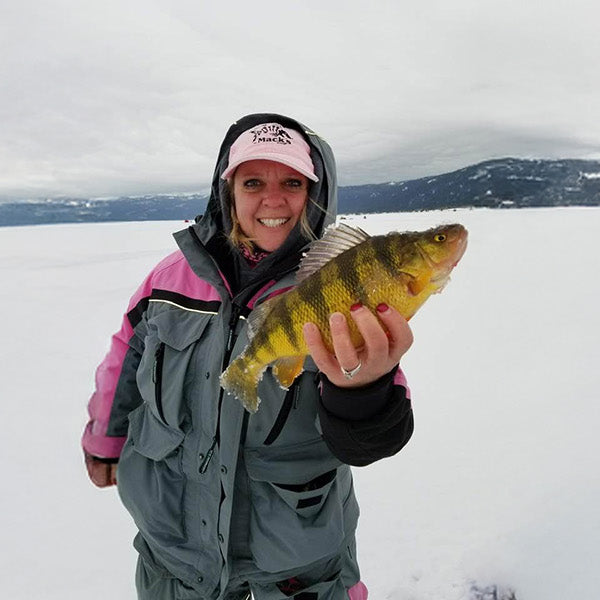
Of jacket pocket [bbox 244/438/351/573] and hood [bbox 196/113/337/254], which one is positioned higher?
hood [bbox 196/113/337/254]

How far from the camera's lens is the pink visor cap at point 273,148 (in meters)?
2.11

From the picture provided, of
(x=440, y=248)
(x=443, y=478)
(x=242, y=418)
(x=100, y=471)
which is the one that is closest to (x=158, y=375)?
(x=242, y=418)

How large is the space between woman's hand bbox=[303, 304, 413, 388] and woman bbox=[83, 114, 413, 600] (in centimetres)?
2

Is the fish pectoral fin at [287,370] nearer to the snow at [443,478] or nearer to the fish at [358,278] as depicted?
the fish at [358,278]

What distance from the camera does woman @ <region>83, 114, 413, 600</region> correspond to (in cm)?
192

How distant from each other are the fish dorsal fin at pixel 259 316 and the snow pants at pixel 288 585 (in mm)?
1095

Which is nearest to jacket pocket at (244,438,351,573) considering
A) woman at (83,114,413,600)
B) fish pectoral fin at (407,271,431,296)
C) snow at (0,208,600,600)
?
woman at (83,114,413,600)

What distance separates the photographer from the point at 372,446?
1.70m

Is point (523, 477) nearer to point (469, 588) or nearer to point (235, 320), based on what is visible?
point (469, 588)

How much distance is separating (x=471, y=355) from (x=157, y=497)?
18.2ft

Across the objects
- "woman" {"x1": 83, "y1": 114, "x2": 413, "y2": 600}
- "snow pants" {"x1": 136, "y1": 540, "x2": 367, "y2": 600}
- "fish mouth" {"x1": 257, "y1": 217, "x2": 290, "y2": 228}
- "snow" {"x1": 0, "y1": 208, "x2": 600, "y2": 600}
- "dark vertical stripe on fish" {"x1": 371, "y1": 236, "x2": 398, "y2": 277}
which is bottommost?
"snow" {"x1": 0, "y1": 208, "x2": 600, "y2": 600}

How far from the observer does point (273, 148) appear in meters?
2.12

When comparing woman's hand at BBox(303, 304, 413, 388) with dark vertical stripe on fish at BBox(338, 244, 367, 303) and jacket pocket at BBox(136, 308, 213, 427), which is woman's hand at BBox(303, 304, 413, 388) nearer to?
dark vertical stripe on fish at BBox(338, 244, 367, 303)

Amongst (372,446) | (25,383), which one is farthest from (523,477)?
(25,383)
